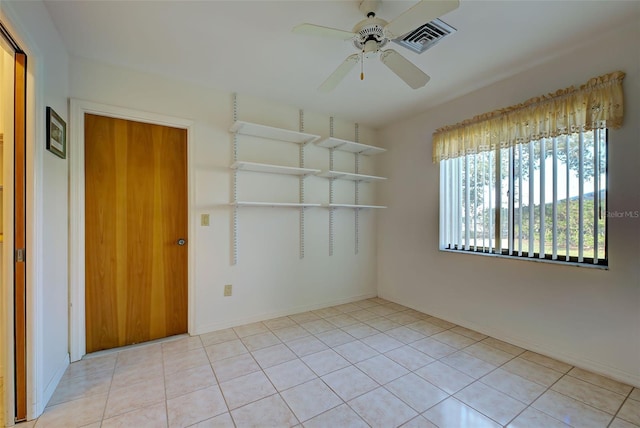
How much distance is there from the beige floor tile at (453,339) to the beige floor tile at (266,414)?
1644 millimetres

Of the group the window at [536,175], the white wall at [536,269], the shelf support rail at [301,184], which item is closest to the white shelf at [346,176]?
the shelf support rail at [301,184]

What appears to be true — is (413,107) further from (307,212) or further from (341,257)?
(341,257)

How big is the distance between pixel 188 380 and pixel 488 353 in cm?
241

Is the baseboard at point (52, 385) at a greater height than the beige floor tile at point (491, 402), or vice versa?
the baseboard at point (52, 385)

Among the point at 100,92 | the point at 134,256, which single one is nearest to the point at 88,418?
the point at 134,256

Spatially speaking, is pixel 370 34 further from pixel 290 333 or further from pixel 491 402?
pixel 290 333

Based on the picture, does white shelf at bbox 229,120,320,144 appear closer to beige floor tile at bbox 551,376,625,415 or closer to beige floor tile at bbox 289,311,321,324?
beige floor tile at bbox 289,311,321,324

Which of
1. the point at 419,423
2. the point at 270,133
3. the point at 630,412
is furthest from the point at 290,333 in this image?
the point at 630,412

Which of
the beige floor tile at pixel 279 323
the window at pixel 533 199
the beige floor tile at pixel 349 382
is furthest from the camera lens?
the beige floor tile at pixel 279 323

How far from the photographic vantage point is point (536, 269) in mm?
2334

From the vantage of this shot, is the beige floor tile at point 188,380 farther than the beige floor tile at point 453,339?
No

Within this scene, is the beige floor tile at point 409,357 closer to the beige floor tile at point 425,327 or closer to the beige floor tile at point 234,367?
the beige floor tile at point 425,327

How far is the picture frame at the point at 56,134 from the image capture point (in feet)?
5.76

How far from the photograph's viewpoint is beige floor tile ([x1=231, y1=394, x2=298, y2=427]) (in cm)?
153
